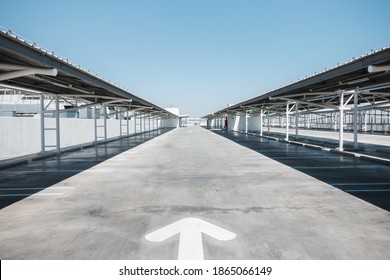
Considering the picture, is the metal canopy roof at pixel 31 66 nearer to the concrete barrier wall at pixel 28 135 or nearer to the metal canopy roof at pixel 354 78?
the concrete barrier wall at pixel 28 135

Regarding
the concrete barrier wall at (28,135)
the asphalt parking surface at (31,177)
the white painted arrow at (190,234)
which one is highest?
the concrete barrier wall at (28,135)

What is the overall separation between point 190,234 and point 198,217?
3.34 ft

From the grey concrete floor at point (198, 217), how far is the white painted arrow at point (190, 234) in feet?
0.43

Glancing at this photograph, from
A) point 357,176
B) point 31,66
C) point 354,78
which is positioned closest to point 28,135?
point 31,66

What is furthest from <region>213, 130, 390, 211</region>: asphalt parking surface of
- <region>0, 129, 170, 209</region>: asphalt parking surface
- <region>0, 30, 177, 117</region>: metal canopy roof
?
<region>0, 30, 177, 117</region>: metal canopy roof

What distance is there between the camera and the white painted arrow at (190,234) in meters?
4.65

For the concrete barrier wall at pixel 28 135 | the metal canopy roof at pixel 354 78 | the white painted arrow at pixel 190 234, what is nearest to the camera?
the white painted arrow at pixel 190 234

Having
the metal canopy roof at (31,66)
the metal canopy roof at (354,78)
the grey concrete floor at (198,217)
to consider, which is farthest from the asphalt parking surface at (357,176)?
the metal canopy roof at (31,66)

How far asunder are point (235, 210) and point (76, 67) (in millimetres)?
9763

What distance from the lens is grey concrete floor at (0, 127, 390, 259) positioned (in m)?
4.73

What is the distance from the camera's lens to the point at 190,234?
539 centimetres

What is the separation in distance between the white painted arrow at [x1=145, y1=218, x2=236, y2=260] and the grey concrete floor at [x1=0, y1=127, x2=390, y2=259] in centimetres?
13
